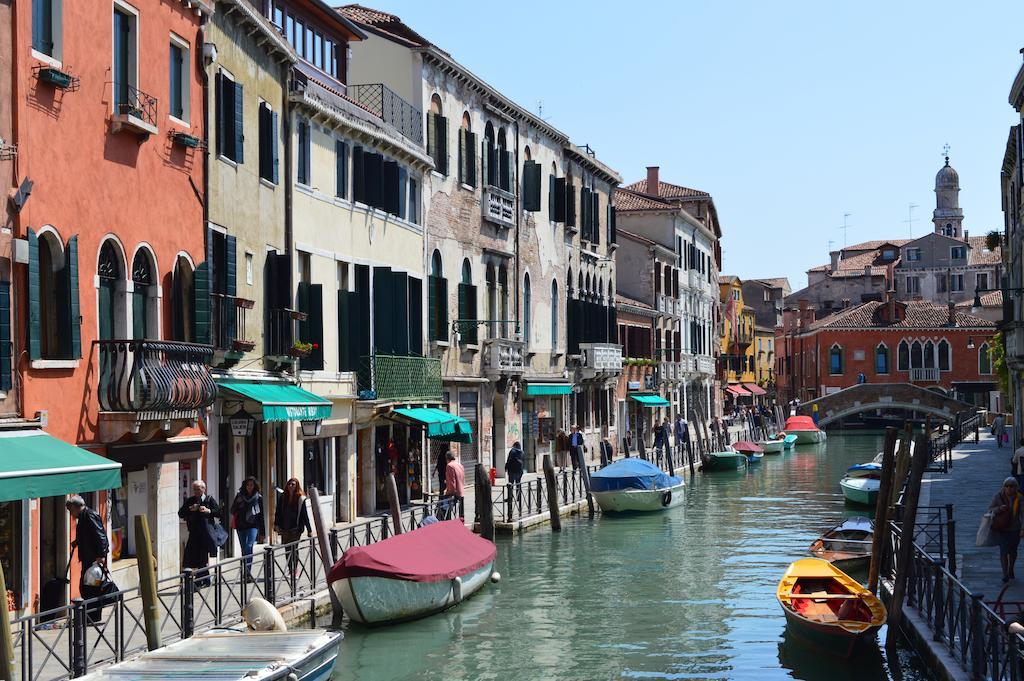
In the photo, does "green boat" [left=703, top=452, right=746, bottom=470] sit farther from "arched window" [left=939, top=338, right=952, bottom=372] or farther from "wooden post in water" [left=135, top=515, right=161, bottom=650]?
"arched window" [left=939, top=338, right=952, bottom=372]

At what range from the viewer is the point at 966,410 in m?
72.1

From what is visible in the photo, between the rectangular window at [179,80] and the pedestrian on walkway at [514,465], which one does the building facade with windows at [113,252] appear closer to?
the rectangular window at [179,80]

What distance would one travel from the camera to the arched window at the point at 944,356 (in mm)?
79500

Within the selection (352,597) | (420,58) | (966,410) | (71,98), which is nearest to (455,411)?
(420,58)

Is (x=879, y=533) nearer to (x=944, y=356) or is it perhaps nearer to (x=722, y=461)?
(x=722, y=461)

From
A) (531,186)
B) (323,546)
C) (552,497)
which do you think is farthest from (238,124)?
(531,186)

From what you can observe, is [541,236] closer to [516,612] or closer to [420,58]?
[420,58]

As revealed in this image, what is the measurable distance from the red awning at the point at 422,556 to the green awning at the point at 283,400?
2304 millimetres

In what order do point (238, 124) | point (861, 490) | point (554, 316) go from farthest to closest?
1. point (554, 316)
2. point (861, 490)
3. point (238, 124)

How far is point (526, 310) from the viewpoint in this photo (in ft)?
119

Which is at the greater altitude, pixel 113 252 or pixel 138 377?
pixel 113 252

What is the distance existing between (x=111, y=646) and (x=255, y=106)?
9968mm

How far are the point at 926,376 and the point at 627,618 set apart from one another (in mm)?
64388

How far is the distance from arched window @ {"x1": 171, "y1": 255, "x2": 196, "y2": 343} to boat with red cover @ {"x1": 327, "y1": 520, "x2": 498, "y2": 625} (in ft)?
11.2
